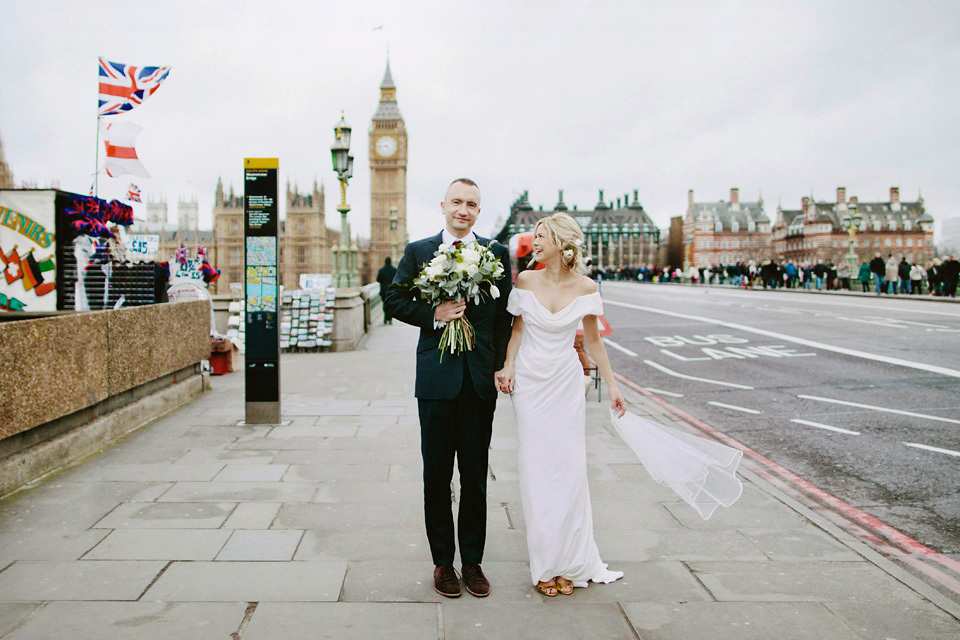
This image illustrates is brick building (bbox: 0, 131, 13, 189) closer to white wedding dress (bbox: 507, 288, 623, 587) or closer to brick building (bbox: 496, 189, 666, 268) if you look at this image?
white wedding dress (bbox: 507, 288, 623, 587)

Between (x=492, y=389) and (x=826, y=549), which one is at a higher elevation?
(x=492, y=389)

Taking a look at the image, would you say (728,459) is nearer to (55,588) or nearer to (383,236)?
(55,588)

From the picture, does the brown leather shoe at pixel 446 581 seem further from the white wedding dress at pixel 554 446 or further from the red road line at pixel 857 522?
the red road line at pixel 857 522

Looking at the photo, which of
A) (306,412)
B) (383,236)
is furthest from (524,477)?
(383,236)

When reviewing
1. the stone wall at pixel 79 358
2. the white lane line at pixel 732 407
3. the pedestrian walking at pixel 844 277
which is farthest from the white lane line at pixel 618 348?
the pedestrian walking at pixel 844 277

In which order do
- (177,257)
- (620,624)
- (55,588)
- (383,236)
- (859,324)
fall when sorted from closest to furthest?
(620,624)
(55,588)
(177,257)
(859,324)
(383,236)

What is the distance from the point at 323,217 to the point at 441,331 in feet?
463

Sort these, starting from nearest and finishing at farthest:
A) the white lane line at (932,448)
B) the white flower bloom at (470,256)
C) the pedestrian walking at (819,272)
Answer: the white flower bloom at (470,256) < the white lane line at (932,448) < the pedestrian walking at (819,272)

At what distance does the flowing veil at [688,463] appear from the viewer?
3969mm

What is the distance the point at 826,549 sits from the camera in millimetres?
4375

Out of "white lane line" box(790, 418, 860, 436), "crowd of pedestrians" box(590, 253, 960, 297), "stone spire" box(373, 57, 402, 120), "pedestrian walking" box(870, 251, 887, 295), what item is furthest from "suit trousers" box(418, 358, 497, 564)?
"stone spire" box(373, 57, 402, 120)

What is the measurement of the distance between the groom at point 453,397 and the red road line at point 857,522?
2.58m

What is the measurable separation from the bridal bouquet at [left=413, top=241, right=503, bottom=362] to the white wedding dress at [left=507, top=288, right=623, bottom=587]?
0.80 ft

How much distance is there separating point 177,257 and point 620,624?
1346cm
